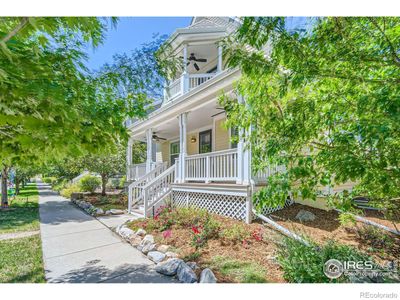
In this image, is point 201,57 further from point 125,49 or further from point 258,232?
point 258,232

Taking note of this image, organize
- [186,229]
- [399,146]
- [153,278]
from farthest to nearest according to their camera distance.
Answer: [186,229]
[153,278]
[399,146]

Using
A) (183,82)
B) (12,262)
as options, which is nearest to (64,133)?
(12,262)

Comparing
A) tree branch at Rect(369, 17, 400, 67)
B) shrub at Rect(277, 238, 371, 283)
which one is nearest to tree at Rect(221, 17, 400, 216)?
tree branch at Rect(369, 17, 400, 67)

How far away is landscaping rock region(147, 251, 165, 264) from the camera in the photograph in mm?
3713

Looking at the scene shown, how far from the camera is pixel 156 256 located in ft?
12.4

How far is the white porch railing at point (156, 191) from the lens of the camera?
6.91 m

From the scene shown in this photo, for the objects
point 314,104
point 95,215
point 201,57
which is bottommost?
point 95,215

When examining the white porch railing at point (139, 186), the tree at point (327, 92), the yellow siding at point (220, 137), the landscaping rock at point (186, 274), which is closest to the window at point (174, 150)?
the white porch railing at point (139, 186)

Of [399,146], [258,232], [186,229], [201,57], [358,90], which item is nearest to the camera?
[399,146]

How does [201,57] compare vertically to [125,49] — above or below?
above

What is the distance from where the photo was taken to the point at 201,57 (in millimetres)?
9656

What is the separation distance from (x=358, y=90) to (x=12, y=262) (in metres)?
5.75

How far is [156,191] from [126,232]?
93.7 inches

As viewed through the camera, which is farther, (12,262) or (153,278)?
(12,262)
